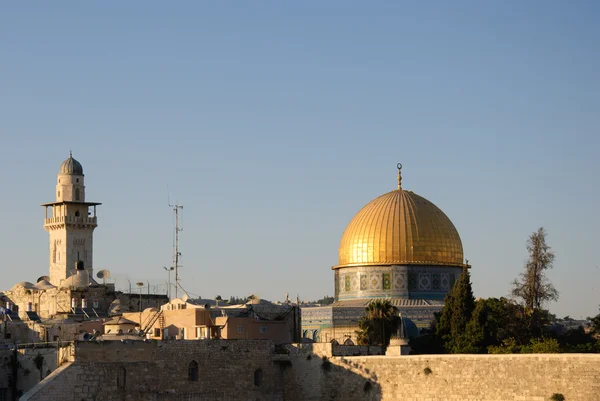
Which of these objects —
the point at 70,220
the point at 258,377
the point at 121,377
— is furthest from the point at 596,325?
the point at 70,220

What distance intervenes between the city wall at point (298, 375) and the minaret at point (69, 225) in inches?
795

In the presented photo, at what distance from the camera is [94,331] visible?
42.3 m

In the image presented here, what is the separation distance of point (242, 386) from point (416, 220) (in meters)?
16.4

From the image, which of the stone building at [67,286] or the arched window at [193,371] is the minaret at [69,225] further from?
the arched window at [193,371]

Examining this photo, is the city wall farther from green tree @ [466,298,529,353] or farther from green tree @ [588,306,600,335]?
green tree @ [588,306,600,335]

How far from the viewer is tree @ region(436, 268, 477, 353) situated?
145 ft

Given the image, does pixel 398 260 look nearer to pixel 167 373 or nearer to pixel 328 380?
pixel 328 380

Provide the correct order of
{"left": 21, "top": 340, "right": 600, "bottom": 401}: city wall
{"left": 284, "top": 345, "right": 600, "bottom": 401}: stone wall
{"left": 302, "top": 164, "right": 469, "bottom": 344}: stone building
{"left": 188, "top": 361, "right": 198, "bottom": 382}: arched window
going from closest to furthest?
{"left": 284, "top": 345, "right": 600, "bottom": 401}: stone wall → {"left": 21, "top": 340, "right": 600, "bottom": 401}: city wall → {"left": 188, "top": 361, "right": 198, "bottom": 382}: arched window → {"left": 302, "top": 164, "right": 469, "bottom": 344}: stone building

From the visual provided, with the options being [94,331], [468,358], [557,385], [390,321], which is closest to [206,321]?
[94,331]

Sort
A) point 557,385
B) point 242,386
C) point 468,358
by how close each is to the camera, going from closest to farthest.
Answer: point 557,385
point 468,358
point 242,386

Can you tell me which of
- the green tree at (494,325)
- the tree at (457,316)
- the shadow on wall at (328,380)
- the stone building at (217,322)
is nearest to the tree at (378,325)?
the tree at (457,316)

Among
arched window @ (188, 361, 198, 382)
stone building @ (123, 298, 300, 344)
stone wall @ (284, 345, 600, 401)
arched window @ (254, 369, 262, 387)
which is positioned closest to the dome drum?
stone building @ (123, 298, 300, 344)

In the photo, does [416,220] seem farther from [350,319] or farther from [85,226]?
[85,226]

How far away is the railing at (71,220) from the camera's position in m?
58.8
